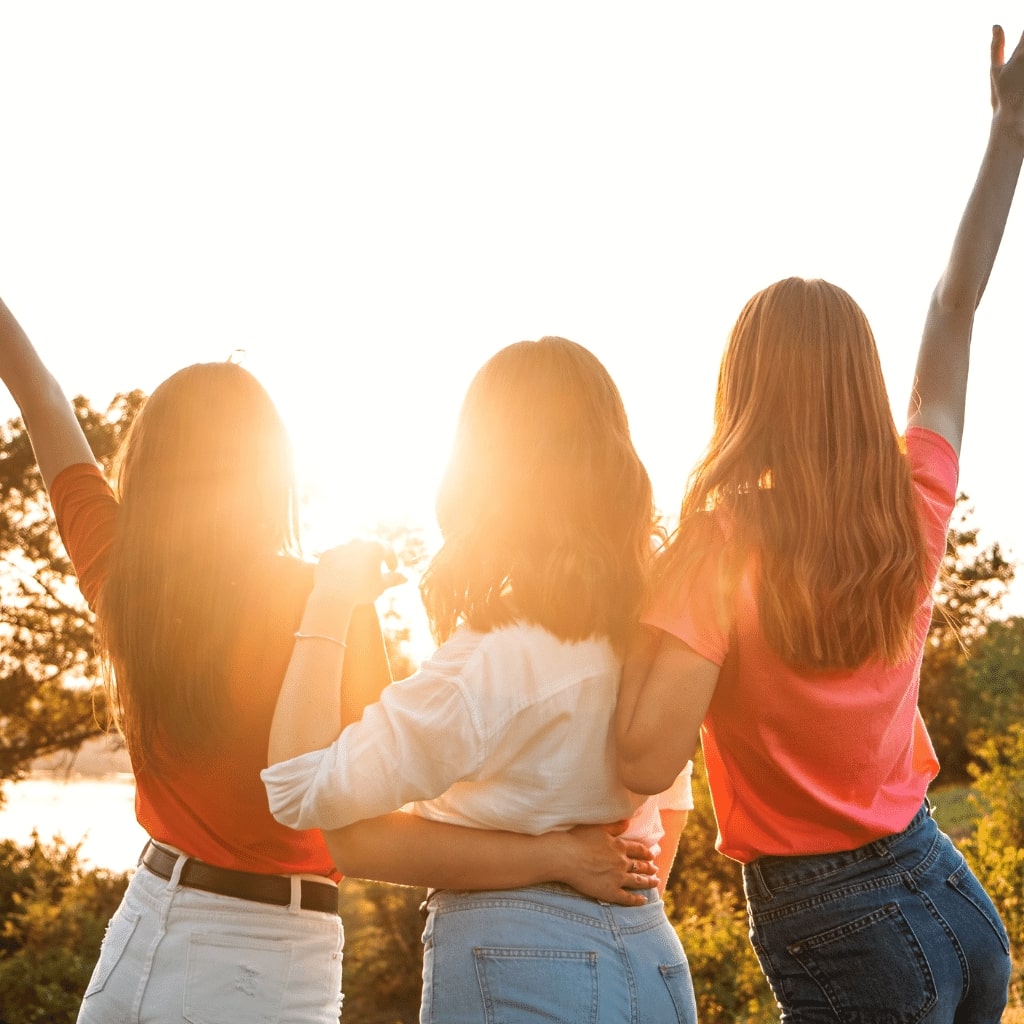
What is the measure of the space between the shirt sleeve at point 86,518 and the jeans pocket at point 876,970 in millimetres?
1627

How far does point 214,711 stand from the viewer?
88.0 inches

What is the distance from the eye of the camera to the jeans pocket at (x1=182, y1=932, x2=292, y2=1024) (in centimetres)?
213

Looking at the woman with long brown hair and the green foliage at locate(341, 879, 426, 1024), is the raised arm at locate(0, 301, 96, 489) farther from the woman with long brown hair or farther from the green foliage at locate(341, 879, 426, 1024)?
the green foliage at locate(341, 879, 426, 1024)

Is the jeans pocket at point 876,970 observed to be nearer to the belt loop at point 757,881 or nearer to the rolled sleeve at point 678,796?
the belt loop at point 757,881

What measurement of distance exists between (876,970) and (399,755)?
910mm

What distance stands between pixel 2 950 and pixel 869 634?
15399 mm

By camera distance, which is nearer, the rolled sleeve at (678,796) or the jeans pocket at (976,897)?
the jeans pocket at (976,897)

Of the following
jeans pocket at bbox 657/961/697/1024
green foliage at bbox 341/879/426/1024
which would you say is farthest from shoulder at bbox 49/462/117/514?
green foliage at bbox 341/879/426/1024

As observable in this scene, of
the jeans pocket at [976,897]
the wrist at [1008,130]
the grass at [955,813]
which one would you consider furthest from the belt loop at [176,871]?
the grass at [955,813]

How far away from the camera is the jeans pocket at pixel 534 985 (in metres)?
1.83

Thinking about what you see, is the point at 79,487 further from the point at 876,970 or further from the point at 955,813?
the point at 955,813

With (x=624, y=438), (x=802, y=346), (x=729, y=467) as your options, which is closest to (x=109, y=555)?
(x=624, y=438)

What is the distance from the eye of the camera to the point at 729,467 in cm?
211

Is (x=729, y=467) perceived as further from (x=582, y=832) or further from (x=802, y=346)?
(x=582, y=832)
